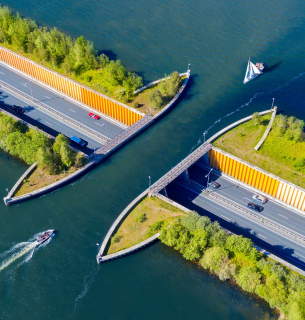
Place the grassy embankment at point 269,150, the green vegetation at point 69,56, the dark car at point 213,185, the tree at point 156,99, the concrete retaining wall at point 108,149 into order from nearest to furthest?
1. the concrete retaining wall at point 108,149
2. the grassy embankment at point 269,150
3. the dark car at point 213,185
4. the tree at point 156,99
5. the green vegetation at point 69,56

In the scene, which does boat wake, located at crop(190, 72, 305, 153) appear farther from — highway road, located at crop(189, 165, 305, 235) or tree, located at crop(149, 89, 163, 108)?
tree, located at crop(149, 89, 163, 108)

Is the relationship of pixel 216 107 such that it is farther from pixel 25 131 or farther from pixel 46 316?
pixel 46 316

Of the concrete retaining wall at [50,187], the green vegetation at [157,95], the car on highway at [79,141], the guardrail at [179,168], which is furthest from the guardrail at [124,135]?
the guardrail at [179,168]

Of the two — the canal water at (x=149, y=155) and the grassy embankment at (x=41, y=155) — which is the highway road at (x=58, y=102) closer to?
the canal water at (x=149, y=155)

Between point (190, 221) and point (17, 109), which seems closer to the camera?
point (190, 221)

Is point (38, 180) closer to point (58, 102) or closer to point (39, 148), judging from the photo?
point (39, 148)

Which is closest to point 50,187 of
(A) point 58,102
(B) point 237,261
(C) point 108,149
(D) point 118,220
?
(C) point 108,149

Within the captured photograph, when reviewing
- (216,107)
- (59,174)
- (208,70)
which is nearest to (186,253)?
(59,174)
